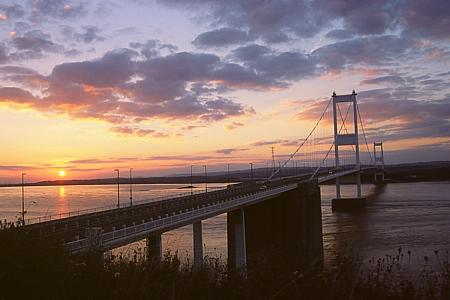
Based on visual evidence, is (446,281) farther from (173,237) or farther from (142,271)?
(173,237)

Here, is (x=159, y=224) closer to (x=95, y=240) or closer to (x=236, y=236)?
(x=95, y=240)

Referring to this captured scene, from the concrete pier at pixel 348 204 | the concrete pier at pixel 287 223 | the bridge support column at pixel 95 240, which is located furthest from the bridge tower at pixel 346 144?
the bridge support column at pixel 95 240

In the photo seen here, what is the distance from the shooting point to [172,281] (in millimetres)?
6516

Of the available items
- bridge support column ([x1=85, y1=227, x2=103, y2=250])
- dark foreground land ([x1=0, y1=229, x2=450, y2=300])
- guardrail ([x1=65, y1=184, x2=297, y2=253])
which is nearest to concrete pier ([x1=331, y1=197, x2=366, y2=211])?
guardrail ([x1=65, y1=184, x2=297, y2=253])

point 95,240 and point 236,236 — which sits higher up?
point 95,240

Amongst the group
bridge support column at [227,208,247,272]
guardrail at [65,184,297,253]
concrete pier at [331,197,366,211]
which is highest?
guardrail at [65,184,297,253]

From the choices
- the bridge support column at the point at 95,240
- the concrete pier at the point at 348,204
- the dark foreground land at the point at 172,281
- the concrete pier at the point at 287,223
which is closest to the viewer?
the dark foreground land at the point at 172,281

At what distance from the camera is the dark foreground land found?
18.9ft

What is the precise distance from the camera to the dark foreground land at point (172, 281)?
5.75m

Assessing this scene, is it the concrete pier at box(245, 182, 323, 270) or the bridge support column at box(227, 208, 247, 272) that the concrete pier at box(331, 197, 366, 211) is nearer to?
the concrete pier at box(245, 182, 323, 270)

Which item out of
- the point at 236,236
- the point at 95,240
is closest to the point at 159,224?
the point at 95,240

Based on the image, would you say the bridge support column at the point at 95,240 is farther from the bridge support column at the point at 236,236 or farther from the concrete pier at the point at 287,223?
the concrete pier at the point at 287,223

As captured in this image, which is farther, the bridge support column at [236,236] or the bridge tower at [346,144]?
the bridge tower at [346,144]

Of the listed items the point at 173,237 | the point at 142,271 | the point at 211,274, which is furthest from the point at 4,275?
the point at 173,237
